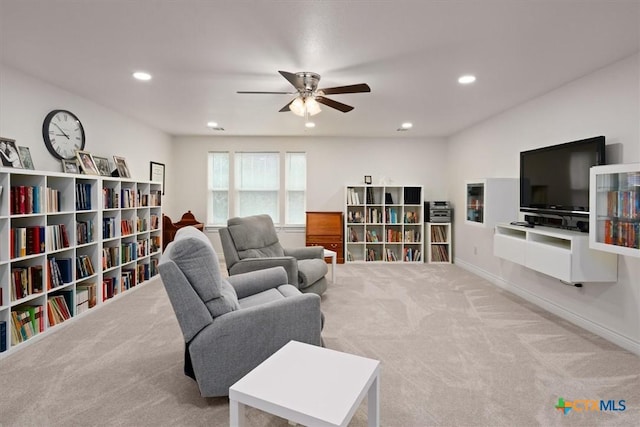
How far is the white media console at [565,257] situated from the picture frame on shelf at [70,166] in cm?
474

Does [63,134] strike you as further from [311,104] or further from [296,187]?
[296,187]

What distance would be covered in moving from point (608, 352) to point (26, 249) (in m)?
4.62

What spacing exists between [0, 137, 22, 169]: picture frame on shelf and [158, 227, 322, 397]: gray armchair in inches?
82.7

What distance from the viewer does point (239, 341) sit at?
1873 mm

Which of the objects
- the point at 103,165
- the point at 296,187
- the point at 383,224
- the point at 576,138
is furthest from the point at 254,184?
the point at 576,138

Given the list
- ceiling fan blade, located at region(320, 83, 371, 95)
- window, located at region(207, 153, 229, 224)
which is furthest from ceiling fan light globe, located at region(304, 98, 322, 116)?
window, located at region(207, 153, 229, 224)

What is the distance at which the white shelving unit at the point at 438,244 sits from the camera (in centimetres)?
611

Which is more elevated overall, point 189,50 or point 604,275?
point 189,50

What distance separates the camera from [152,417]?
71.7 inches

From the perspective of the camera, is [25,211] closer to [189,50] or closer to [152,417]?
[189,50]

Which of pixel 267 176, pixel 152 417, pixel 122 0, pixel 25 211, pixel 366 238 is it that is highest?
pixel 122 0

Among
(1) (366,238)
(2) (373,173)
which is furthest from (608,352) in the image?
(2) (373,173)

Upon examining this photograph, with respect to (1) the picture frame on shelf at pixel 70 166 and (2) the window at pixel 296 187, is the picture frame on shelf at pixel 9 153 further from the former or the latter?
(2) the window at pixel 296 187

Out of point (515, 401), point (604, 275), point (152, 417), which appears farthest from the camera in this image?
point (604, 275)
